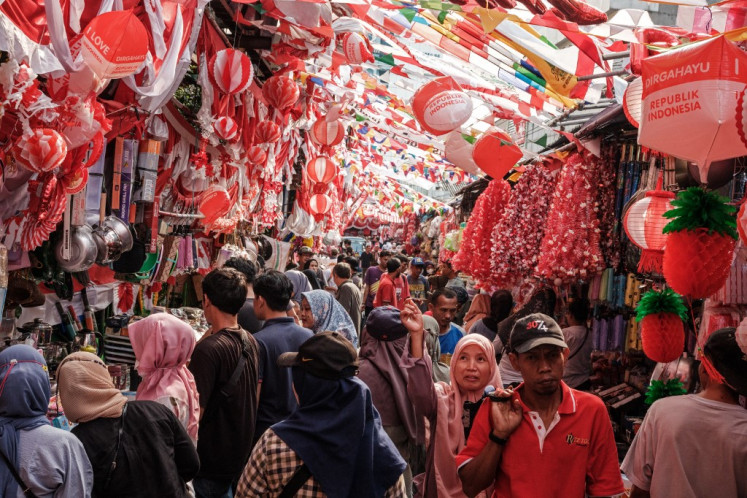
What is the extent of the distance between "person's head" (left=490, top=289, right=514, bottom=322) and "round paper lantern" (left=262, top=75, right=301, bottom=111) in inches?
120

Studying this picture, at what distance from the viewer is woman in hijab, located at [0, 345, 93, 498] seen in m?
2.52

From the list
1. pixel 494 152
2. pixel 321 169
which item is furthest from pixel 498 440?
pixel 321 169

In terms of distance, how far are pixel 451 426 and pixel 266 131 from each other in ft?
16.5

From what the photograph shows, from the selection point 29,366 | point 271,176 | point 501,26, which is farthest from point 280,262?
point 29,366

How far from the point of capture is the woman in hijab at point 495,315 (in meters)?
6.42

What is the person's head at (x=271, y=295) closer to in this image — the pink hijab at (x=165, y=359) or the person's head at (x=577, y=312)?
the pink hijab at (x=165, y=359)

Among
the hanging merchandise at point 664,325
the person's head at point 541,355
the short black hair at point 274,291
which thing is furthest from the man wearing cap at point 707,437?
the short black hair at point 274,291

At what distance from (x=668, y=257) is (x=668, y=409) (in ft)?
2.81

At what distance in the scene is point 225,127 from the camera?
6434 mm

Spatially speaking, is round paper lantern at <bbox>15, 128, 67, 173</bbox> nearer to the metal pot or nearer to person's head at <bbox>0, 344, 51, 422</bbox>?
person's head at <bbox>0, 344, 51, 422</bbox>

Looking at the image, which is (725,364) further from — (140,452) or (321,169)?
(321,169)

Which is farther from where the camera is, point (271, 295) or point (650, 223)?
point (650, 223)

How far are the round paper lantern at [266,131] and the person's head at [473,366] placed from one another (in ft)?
15.7

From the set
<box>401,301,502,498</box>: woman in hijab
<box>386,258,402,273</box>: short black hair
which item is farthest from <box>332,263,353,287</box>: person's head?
<box>401,301,502,498</box>: woman in hijab
